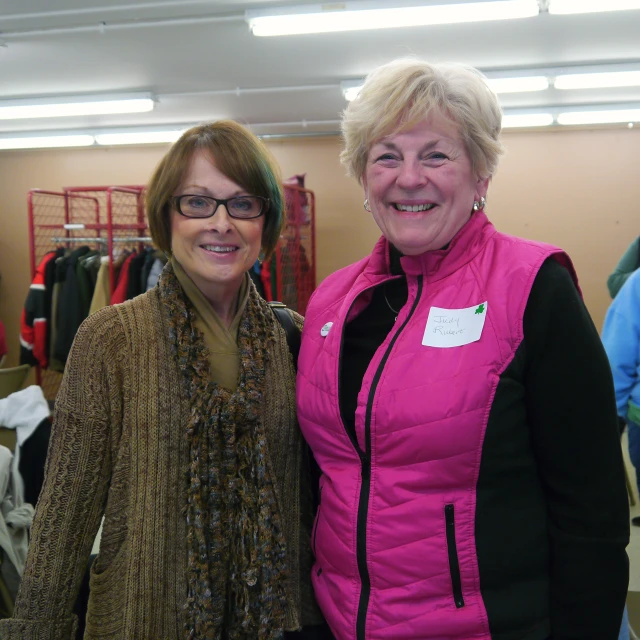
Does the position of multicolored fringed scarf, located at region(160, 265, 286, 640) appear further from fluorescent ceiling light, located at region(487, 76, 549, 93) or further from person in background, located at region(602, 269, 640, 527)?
fluorescent ceiling light, located at region(487, 76, 549, 93)

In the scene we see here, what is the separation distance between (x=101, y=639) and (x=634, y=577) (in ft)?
9.64

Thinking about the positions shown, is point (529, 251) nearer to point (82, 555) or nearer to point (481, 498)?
point (481, 498)

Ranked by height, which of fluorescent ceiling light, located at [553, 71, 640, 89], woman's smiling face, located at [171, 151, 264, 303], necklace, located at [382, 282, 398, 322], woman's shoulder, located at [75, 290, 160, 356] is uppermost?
fluorescent ceiling light, located at [553, 71, 640, 89]

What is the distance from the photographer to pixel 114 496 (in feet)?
4.20

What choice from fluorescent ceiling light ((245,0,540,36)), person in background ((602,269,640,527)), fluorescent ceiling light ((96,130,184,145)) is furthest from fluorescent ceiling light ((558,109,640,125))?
fluorescent ceiling light ((96,130,184,145))

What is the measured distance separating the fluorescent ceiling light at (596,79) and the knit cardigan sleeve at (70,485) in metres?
4.44

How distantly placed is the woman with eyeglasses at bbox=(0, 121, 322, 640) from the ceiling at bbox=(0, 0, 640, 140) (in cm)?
247

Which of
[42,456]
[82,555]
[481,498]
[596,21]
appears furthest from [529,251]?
[596,21]

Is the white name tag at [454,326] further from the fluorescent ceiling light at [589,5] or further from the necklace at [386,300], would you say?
the fluorescent ceiling light at [589,5]

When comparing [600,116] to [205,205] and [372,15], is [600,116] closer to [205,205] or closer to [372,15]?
[372,15]

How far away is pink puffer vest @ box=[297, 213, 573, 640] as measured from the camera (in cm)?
111

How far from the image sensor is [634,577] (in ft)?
10.6

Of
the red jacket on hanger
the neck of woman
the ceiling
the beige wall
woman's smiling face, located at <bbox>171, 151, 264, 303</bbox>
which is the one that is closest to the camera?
woman's smiling face, located at <bbox>171, 151, 264, 303</bbox>

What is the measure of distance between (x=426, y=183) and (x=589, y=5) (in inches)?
105
